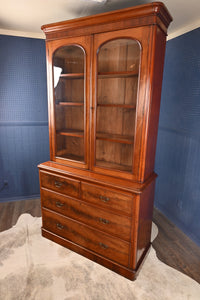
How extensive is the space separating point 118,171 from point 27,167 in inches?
65.8

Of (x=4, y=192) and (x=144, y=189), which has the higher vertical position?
(x=144, y=189)

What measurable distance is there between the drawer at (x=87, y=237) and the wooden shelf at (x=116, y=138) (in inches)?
33.2

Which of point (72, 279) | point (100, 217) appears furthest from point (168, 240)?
point (72, 279)

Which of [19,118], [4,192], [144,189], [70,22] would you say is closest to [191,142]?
[144,189]

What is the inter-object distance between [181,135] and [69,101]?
132 cm

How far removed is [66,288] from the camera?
1609mm

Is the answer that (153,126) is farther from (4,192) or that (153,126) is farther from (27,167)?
(4,192)

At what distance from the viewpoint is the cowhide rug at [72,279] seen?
1559mm

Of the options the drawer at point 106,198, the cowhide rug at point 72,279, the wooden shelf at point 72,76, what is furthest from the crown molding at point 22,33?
the cowhide rug at point 72,279

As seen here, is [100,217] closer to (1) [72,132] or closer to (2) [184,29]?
→ (1) [72,132]

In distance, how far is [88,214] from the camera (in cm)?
184

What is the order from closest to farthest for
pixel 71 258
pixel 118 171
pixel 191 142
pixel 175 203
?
pixel 118 171, pixel 71 258, pixel 191 142, pixel 175 203

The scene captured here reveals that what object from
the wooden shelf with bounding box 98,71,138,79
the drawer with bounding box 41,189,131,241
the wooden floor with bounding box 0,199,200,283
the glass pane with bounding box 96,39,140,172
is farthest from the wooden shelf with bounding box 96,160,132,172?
the wooden floor with bounding box 0,199,200,283

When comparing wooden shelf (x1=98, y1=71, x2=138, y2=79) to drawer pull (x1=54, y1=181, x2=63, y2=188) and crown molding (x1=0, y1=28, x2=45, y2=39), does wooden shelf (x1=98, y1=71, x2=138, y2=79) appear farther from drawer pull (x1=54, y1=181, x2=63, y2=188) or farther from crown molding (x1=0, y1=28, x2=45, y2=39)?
crown molding (x1=0, y1=28, x2=45, y2=39)
